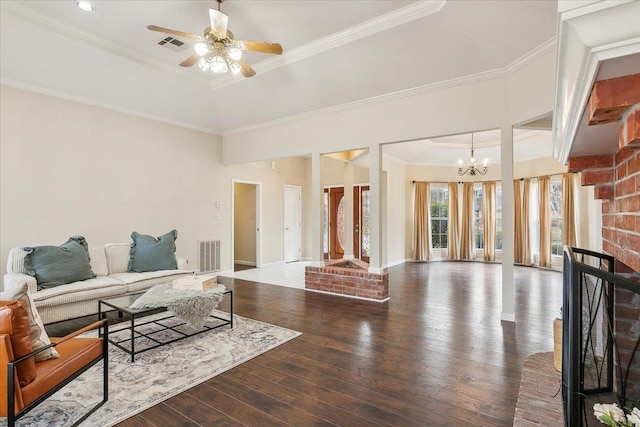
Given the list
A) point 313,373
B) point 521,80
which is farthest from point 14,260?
point 521,80

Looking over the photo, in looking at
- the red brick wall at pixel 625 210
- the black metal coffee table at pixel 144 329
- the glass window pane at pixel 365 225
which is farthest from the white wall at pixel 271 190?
the red brick wall at pixel 625 210

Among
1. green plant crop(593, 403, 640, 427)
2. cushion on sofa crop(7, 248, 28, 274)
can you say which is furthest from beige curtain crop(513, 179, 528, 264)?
cushion on sofa crop(7, 248, 28, 274)

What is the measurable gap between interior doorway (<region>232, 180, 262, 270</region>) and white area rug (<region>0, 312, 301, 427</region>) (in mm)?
4485

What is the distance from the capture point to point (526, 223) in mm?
7832

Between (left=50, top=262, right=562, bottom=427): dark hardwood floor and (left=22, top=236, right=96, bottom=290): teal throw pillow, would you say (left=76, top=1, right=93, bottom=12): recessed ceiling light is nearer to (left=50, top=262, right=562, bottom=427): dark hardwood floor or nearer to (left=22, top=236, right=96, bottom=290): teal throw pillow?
(left=22, top=236, right=96, bottom=290): teal throw pillow

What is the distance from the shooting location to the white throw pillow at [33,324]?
1.71 metres

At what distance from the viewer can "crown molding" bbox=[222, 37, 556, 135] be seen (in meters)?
3.42

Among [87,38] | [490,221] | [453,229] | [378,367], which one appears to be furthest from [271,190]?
[378,367]

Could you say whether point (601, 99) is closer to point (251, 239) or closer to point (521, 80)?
point (521, 80)

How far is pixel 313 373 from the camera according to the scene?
8.54ft

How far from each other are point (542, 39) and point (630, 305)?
115 inches

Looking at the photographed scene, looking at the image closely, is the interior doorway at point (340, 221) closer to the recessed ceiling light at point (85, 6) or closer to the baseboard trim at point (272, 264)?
the baseboard trim at point (272, 264)

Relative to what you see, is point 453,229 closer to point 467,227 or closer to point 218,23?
point 467,227

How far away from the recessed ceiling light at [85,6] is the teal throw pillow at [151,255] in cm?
287
